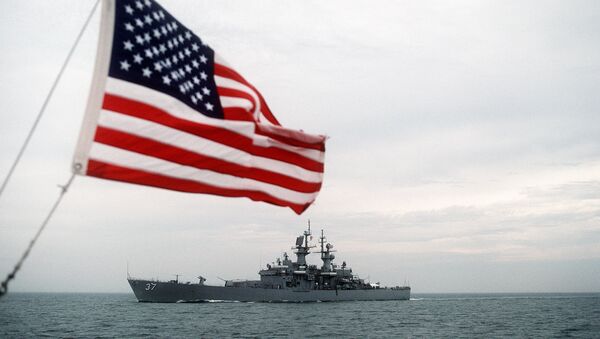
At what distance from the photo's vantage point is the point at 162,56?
193 inches

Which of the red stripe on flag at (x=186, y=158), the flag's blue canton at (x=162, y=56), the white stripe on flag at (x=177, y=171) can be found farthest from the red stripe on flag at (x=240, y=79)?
the white stripe on flag at (x=177, y=171)

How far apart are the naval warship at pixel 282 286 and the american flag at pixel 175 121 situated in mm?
58798

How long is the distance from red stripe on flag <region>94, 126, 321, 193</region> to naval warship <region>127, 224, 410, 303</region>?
58.5m

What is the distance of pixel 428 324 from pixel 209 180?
139 feet

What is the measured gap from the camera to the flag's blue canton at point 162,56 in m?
4.52

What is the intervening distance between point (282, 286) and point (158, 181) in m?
63.3

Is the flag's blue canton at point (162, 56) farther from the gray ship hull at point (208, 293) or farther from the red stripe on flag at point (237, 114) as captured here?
the gray ship hull at point (208, 293)

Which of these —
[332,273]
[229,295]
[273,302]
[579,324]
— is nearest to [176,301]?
[229,295]

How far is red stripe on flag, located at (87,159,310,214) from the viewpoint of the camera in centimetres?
431

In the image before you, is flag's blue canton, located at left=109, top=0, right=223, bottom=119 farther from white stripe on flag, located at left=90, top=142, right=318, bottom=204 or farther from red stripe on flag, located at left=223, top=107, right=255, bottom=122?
white stripe on flag, located at left=90, top=142, right=318, bottom=204

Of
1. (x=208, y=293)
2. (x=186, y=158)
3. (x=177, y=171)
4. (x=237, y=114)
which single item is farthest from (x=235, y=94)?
(x=208, y=293)

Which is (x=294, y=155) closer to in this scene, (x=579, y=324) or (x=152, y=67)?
(x=152, y=67)

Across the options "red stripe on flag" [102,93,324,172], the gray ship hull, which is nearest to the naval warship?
the gray ship hull

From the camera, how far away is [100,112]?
433 centimetres
